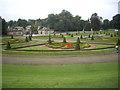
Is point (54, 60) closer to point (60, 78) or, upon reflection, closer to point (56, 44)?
point (60, 78)

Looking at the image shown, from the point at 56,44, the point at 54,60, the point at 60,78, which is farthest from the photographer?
the point at 56,44

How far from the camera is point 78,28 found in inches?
4739

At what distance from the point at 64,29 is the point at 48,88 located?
105 m

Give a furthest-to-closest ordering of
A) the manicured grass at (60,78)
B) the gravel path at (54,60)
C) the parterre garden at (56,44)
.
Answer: the parterre garden at (56,44)
the gravel path at (54,60)
the manicured grass at (60,78)

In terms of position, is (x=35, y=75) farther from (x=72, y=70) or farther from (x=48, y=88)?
(x=72, y=70)

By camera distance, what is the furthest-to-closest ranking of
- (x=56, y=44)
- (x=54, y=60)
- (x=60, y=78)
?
(x=56, y=44) → (x=54, y=60) → (x=60, y=78)

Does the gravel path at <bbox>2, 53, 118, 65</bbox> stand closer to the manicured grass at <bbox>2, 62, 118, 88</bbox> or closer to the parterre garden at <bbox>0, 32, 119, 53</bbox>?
the manicured grass at <bbox>2, 62, 118, 88</bbox>

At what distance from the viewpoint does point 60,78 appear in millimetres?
12523

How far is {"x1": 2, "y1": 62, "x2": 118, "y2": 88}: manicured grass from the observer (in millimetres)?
11195

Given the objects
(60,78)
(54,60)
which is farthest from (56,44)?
(60,78)

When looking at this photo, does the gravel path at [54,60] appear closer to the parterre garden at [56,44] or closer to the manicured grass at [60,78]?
the manicured grass at [60,78]

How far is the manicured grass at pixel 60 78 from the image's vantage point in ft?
36.7

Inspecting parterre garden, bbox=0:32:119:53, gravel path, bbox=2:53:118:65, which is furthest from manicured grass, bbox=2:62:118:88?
parterre garden, bbox=0:32:119:53

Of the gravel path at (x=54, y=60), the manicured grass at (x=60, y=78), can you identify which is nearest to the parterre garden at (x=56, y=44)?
the gravel path at (x=54, y=60)
